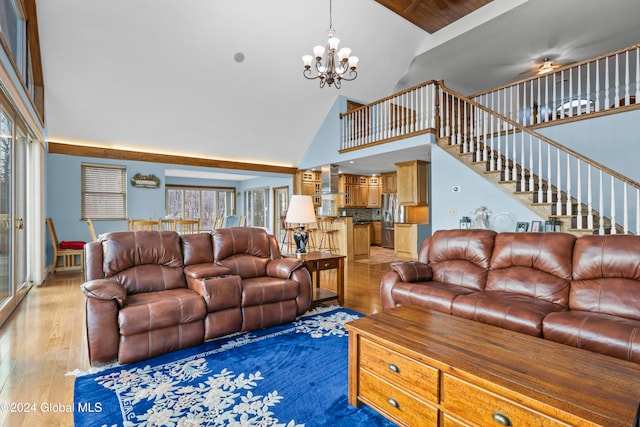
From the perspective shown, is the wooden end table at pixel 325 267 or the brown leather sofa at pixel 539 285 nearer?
the brown leather sofa at pixel 539 285

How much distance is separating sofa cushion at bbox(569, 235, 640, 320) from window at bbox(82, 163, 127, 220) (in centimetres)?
756

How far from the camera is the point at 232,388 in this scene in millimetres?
2064

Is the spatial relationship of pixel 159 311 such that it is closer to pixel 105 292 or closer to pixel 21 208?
pixel 105 292

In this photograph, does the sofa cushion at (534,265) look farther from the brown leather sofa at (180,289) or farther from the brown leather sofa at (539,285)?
the brown leather sofa at (180,289)

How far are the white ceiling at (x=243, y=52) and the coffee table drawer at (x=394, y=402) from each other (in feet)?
18.2

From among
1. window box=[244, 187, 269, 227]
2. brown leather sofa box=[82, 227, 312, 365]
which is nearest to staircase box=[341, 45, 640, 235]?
brown leather sofa box=[82, 227, 312, 365]

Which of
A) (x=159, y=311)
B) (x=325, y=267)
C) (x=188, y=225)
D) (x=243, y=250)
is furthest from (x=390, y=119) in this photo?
(x=159, y=311)

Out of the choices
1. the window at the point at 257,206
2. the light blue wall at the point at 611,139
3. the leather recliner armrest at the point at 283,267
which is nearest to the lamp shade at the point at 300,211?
the leather recliner armrest at the point at 283,267

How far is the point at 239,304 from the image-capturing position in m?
2.94

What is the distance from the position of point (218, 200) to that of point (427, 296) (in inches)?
432

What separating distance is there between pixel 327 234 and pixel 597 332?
648 centimetres

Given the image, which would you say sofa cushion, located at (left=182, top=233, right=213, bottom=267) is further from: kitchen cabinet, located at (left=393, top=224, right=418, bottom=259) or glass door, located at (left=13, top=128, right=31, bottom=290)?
kitchen cabinet, located at (left=393, top=224, right=418, bottom=259)

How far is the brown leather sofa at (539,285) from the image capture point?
2090 millimetres

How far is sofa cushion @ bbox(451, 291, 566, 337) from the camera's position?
2.26m
